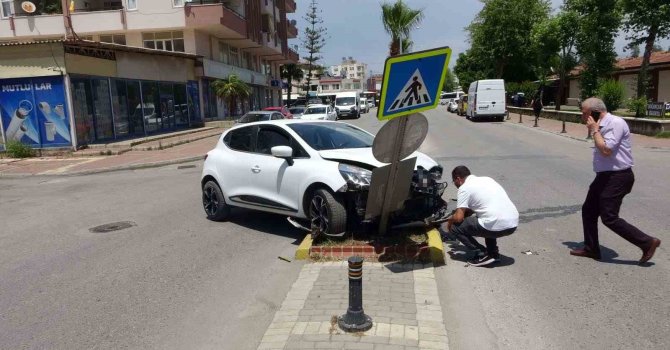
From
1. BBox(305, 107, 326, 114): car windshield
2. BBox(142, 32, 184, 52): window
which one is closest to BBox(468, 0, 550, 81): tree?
BBox(305, 107, 326, 114): car windshield

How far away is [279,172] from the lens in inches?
265

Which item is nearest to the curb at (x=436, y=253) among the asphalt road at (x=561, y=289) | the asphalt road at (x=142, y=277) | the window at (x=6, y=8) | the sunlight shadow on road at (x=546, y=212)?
the asphalt road at (x=561, y=289)

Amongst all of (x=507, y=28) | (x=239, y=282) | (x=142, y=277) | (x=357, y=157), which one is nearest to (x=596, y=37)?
(x=507, y=28)

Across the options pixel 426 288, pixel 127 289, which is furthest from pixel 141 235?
pixel 426 288

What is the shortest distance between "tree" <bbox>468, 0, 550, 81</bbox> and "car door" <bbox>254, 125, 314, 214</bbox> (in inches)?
1622

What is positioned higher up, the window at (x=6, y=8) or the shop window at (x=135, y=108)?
the window at (x=6, y=8)

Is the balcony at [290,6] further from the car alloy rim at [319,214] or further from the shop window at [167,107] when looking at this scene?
the car alloy rim at [319,214]

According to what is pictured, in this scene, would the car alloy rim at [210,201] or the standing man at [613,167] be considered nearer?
the standing man at [613,167]

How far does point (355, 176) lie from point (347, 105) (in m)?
37.6

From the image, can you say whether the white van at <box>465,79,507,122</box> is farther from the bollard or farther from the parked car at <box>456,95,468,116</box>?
the bollard

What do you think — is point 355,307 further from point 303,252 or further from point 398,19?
point 398,19

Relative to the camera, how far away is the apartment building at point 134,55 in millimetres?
19703

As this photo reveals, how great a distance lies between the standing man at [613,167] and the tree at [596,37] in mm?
24990

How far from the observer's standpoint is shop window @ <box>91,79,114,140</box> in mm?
22141
